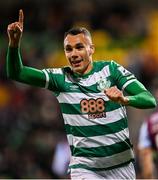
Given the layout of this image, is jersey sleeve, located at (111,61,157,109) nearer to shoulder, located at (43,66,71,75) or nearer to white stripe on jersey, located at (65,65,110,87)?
white stripe on jersey, located at (65,65,110,87)

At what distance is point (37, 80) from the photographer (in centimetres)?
721

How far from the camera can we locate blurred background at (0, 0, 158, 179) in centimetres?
1245

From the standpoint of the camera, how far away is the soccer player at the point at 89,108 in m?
7.18

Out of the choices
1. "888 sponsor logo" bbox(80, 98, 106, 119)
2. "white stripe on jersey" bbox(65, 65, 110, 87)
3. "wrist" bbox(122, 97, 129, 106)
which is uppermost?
"white stripe on jersey" bbox(65, 65, 110, 87)

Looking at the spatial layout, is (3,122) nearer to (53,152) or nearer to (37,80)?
(53,152)

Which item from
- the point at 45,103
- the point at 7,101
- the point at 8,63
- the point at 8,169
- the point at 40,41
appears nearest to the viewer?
the point at 8,63

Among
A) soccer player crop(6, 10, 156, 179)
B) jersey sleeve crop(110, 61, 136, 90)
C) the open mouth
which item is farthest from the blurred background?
the open mouth

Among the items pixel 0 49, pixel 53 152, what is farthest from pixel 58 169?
pixel 0 49

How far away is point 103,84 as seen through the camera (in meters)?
7.22

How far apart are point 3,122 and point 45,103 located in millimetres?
741

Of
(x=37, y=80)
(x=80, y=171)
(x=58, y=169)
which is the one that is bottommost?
(x=58, y=169)

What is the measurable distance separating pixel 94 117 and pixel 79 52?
56 cm

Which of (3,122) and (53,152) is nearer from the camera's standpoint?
(53,152)

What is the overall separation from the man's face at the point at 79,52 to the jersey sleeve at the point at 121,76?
0.21 meters
